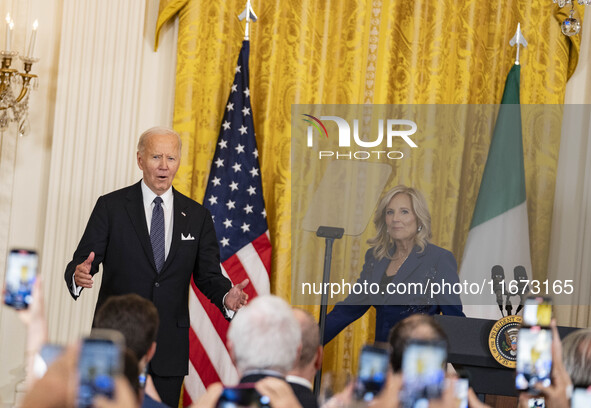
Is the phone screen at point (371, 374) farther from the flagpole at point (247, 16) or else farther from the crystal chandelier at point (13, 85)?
the flagpole at point (247, 16)

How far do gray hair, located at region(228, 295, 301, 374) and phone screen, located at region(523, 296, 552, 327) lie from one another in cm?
71

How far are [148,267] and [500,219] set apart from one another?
2.64 metres

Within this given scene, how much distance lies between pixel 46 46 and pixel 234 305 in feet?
9.06

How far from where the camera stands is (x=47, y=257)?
5688 mm

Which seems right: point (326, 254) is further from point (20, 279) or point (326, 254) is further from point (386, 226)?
point (20, 279)

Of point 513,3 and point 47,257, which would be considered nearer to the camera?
point 47,257

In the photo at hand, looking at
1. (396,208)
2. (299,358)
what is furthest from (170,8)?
(299,358)

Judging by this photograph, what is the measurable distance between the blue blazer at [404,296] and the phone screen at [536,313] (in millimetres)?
2006

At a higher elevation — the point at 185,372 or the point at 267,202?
the point at 267,202

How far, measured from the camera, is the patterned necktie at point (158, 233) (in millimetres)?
4371

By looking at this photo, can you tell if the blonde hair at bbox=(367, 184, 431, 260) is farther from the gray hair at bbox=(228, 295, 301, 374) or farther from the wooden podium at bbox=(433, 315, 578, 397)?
the gray hair at bbox=(228, 295, 301, 374)

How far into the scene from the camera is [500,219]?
576 cm

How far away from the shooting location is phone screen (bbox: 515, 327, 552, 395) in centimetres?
246

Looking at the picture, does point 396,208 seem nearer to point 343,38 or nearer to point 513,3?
point 343,38
